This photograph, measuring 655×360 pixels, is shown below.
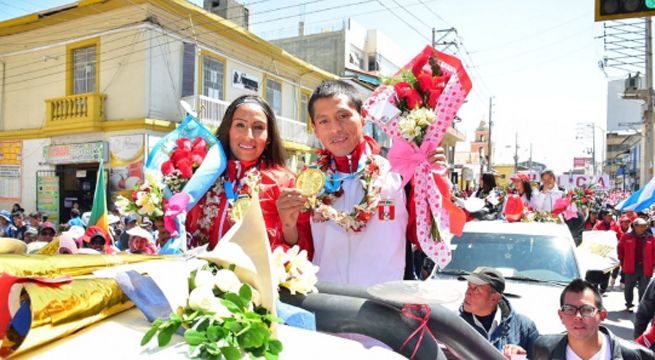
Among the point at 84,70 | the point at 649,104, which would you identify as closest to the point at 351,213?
the point at 84,70

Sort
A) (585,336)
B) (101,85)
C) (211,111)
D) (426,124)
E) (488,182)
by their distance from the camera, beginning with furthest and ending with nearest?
1. (211,111)
2. (101,85)
3. (488,182)
4. (585,336)
5. (426,124)

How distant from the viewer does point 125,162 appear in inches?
583

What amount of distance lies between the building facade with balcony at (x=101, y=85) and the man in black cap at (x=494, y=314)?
495 inches

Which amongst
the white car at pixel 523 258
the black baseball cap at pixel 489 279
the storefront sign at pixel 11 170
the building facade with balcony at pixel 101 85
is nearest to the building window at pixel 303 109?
the building facade with balcony at pixel 101 85

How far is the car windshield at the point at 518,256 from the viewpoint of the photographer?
4.73m

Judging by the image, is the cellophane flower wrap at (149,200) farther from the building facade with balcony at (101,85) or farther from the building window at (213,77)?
the building window at (213,77)

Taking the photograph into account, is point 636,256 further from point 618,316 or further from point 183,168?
point 183,168

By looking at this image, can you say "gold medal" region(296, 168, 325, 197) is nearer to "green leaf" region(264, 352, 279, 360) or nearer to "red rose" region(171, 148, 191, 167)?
"red rose" region(171, 148, 191, 167)

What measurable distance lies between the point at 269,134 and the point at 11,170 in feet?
59.0

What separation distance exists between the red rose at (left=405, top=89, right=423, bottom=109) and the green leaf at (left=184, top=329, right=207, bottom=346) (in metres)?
1.47

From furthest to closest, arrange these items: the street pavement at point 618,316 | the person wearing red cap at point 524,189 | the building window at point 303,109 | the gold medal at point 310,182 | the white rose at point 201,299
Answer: the building window at point 303,109, the person wearing red cap at point 524,189, the street pavement at point 618,316, the gold medal at point 310,182, the white rose at point 201,299

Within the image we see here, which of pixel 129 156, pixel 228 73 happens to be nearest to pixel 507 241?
pixel 129 156

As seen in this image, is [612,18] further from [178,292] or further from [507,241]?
[178,292]

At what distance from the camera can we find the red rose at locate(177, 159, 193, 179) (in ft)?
8.30
